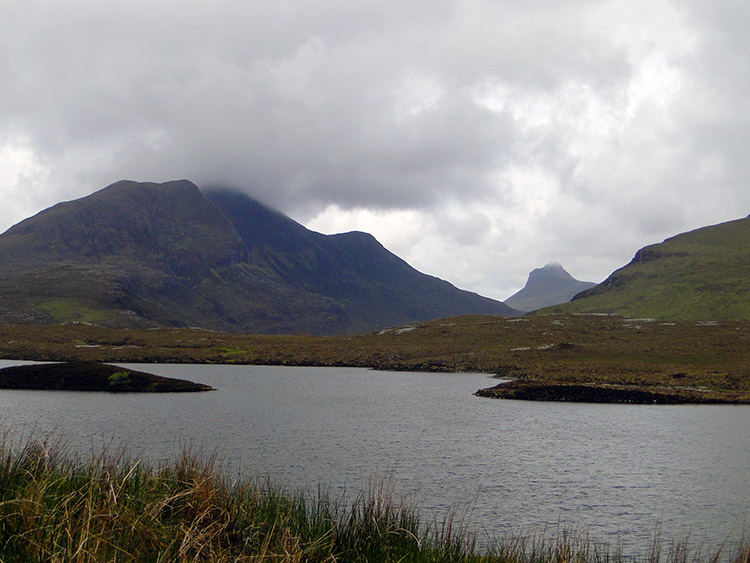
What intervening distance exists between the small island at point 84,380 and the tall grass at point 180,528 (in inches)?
2045

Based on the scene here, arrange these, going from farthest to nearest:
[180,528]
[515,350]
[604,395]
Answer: [515,350] → [604,395] → [180,528]

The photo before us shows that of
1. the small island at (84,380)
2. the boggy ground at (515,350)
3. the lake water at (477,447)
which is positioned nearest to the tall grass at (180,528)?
the lake water at (477,447)

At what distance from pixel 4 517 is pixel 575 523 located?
20.1m

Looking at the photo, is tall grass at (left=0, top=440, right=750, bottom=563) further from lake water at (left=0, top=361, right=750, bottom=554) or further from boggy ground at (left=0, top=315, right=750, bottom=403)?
boggy ground at (left=0, top=315, right=750, bottom=403)

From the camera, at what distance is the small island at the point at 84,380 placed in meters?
67.8

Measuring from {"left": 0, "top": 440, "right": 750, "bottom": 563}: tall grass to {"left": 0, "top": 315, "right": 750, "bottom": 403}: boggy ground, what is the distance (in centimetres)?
5792

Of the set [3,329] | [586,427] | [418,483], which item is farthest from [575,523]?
[3,329]

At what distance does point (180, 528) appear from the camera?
12.5 meters

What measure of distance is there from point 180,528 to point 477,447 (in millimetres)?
29216

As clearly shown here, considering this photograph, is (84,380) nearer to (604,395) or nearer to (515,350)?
(604,395)

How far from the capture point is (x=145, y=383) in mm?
69625

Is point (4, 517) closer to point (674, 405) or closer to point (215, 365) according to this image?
point (674, 405)

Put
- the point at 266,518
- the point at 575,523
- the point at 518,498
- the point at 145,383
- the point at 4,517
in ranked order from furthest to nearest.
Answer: the point at 145,383, the point at 518,498, the point at 575,523, the point at 266,518, the point at 4,517

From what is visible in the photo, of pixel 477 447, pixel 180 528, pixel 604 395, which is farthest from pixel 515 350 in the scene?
pixel 180 528
